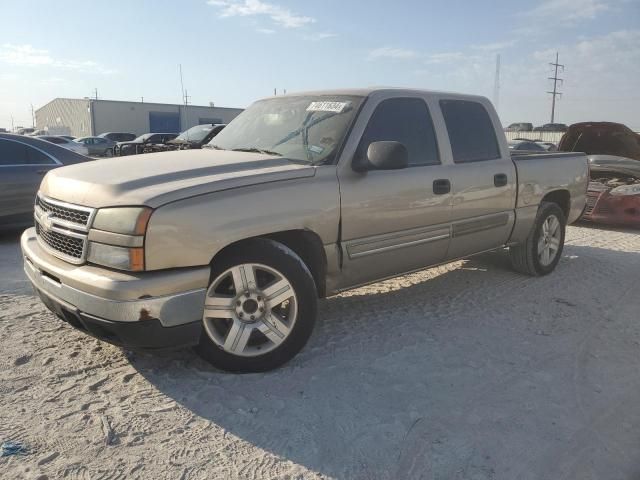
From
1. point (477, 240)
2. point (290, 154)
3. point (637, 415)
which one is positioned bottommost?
point (637, 415)

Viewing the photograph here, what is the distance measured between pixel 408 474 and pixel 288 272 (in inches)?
53.8

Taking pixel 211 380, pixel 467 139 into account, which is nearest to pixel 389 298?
pixel 467 139

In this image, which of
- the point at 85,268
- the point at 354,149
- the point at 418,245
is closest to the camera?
the point at 85,268

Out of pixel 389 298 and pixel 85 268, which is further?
pixel 389 298

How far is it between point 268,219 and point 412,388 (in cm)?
134

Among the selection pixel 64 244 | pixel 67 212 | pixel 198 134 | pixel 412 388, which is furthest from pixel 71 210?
pixel 198 134

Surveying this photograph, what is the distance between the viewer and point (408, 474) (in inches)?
94.8

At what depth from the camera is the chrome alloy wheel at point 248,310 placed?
10.3 ft

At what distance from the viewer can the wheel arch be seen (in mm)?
3487

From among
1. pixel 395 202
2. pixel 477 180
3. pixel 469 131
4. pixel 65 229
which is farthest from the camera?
pixel 469 131

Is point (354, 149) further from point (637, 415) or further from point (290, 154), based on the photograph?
point (637, 415)

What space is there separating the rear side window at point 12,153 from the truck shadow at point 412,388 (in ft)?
15.5

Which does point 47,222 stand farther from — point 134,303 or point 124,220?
point 134,303

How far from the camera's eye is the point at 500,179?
4.86 m
